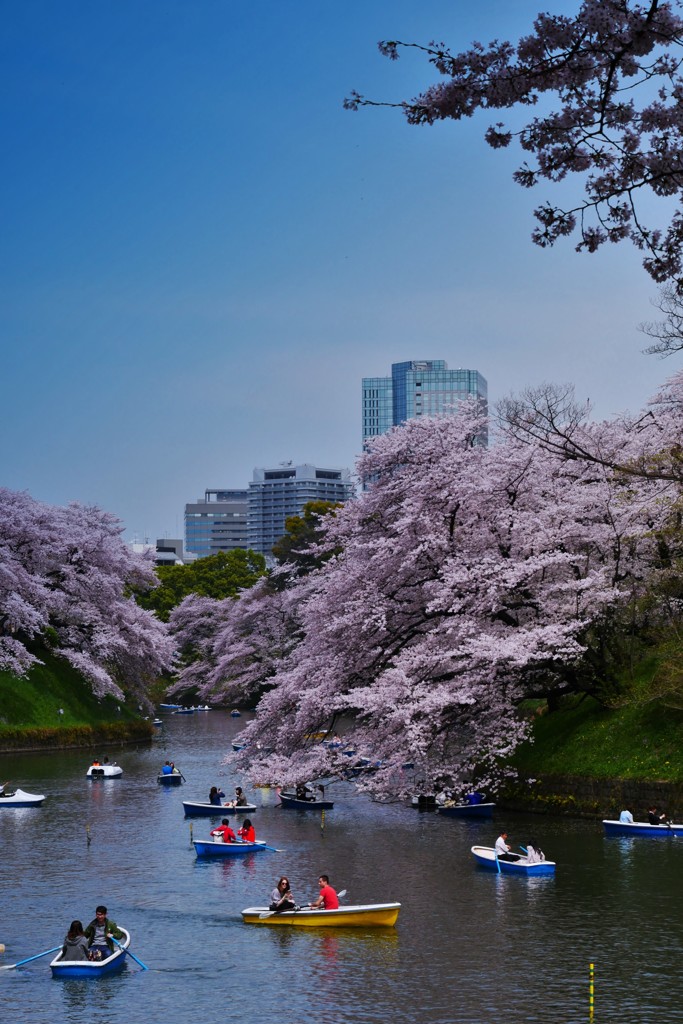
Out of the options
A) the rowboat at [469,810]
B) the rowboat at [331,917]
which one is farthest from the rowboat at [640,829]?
the rowboat at [331,917]

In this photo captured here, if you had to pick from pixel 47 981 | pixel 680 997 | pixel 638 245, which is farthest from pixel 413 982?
pixel 638 245

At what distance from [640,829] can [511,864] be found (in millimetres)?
5557

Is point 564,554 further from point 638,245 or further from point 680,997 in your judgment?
point 638,245

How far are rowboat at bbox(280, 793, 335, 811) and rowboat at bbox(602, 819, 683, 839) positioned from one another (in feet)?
47.5

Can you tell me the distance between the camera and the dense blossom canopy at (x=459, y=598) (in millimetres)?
43125

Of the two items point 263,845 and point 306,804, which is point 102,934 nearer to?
point 263,845

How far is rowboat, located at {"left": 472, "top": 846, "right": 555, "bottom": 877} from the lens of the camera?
34.9m

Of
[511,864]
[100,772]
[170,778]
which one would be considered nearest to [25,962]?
[511,864]

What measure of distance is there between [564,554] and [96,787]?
90.8 feet

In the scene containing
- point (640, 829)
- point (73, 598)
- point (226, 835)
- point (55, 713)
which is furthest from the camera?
point (73, 598)

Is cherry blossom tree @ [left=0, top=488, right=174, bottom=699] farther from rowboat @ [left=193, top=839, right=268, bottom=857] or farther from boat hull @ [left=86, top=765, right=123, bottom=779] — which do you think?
rowboat @ [left=193, top=839, right=268, bottom=857]

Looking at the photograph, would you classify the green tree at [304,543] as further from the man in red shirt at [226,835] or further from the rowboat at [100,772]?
the man in red shirt at [226,835]

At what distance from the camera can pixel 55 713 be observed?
251 ft

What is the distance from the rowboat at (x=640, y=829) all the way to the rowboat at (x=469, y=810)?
22.9 feet
